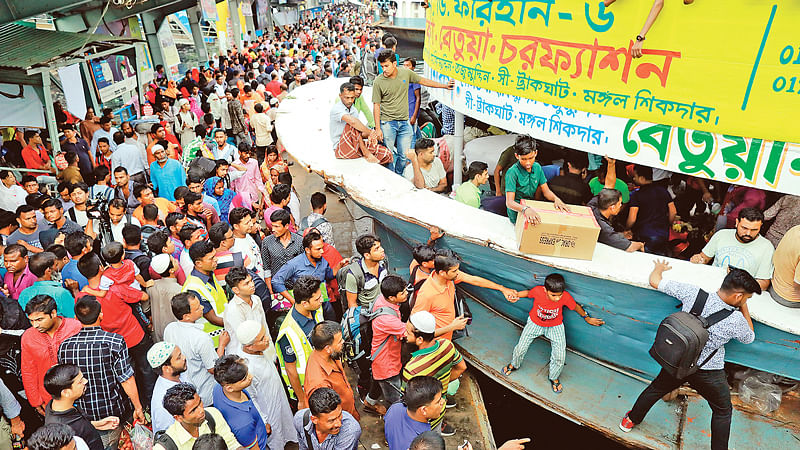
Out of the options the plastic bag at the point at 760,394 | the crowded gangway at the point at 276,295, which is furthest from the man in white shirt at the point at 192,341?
the plastic bag at the point at 760,394

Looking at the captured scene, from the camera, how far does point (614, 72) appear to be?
4.55 meters

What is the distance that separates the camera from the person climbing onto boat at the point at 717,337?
11.1 ft

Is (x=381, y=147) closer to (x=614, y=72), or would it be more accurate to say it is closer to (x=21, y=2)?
(x=614, y=72)

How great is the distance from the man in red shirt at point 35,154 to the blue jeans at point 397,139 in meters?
5.45

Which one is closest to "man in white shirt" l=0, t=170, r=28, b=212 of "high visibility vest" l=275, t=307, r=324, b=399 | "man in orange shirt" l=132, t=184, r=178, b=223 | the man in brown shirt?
"man in orange shirt" l=132, t=184, r=178, b=223

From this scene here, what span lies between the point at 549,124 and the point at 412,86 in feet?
10.7

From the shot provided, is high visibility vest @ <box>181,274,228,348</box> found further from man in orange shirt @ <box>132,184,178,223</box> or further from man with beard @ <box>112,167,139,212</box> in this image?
man with beard @ <box>112,167,139,212</box>

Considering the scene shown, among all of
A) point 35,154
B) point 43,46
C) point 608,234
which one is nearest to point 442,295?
point 608,234

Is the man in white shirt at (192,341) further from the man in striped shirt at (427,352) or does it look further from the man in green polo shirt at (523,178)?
the man in green polo shirt at (523,178)

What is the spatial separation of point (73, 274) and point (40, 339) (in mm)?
1165

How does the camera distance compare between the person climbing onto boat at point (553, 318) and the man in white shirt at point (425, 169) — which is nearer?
the person climbing onto boat at point (553, 318)

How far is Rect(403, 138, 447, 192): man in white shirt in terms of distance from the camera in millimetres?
5594

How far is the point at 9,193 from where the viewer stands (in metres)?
6.19

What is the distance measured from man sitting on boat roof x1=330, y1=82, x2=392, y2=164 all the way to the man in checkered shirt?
131 inches
